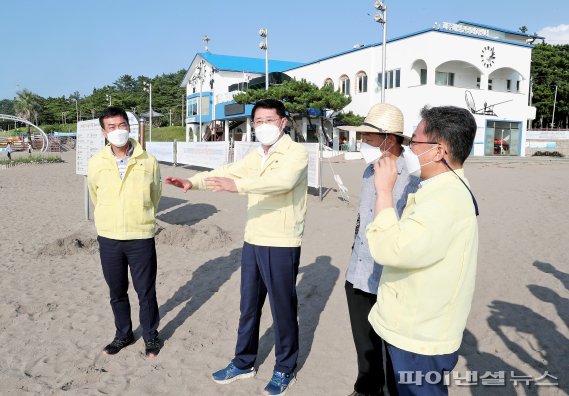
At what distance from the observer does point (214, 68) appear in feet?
136

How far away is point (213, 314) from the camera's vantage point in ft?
14.6

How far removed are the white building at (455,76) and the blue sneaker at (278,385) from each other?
2730cm

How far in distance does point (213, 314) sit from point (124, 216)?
1.64 meters

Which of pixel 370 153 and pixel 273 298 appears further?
pixel 273 298

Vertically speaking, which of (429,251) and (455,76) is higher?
(455,76)

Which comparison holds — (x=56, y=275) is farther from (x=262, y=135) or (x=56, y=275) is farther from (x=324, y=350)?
(x=262, y=135)

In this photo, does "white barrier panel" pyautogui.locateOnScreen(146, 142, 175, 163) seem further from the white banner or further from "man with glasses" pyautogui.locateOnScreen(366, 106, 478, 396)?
"man with glasses" pyautogui.locateOnScreen(366, 106, 478, 396)

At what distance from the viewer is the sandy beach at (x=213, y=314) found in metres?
3.22

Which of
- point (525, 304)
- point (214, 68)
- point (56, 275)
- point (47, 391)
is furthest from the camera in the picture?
point (214, 68)

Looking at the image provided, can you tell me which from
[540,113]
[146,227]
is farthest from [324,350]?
[540,113]

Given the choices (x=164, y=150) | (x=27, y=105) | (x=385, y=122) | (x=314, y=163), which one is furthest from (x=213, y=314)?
(x=27, y=105)

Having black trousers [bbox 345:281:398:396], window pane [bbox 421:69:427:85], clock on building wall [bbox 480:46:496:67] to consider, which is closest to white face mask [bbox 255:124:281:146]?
black trousers [bbox 345:281:398:396]

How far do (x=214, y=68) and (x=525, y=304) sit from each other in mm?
40097

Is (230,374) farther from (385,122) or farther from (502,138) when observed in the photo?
(502,138)
